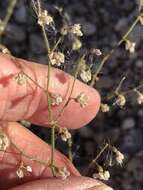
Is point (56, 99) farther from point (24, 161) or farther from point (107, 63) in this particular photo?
point (107, 63)

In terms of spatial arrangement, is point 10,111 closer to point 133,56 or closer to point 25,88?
point 25,88

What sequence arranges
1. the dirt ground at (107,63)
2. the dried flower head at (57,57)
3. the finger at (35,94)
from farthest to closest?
1. the dirt ground at (107,63)
2. the finger at (35,94)
3. the dried flower head at (57,57)

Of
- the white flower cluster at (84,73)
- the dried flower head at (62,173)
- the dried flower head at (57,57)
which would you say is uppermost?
the dried flower head at (57,57)

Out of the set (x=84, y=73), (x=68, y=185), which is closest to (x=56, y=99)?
(x=84, y=73)

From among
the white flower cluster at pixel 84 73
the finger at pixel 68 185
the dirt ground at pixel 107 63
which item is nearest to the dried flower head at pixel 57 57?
the white flower cluster at pixel 84 73

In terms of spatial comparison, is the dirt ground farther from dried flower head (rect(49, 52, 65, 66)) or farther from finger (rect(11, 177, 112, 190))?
dried flower head (rect(49, 52, 65, 66))

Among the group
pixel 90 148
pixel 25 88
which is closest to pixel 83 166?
pixel 90 148

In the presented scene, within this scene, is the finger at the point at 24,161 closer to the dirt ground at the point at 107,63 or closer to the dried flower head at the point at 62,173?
the dried flower head at the point at 62,173
